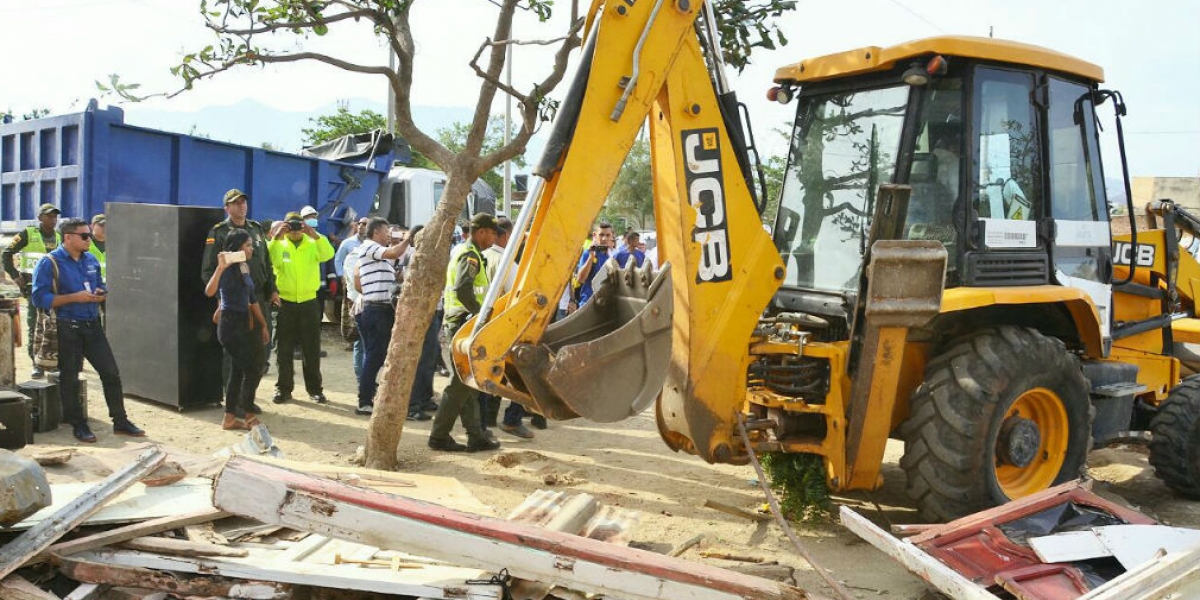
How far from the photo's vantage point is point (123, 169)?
1045 centimetres

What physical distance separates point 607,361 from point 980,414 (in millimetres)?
2073

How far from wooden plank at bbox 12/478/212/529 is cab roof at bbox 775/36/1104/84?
13.3ft

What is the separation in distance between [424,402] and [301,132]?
19.7m

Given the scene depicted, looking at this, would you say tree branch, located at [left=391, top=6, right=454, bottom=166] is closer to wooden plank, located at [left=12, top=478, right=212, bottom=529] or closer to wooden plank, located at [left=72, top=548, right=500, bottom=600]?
wooden plank, located at [left=12, top=478, right=212, bottom=529]

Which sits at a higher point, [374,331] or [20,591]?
[374,331]

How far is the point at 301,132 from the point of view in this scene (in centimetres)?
2616

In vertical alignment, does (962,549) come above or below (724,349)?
below

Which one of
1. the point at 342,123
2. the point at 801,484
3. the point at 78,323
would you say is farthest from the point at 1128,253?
the point at 342,123

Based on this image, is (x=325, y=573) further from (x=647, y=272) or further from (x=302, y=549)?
(x=647, y=272)

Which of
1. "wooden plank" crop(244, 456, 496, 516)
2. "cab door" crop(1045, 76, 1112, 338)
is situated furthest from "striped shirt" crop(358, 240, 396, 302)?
"cab door" crop(1045, 76, 1112, 338)

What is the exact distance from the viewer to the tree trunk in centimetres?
636

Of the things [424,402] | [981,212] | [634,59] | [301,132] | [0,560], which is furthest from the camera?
[301,132]

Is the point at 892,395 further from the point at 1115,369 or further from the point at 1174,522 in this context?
the point at 1174,522

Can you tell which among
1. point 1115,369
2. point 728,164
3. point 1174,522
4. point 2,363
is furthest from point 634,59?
point 2,363
